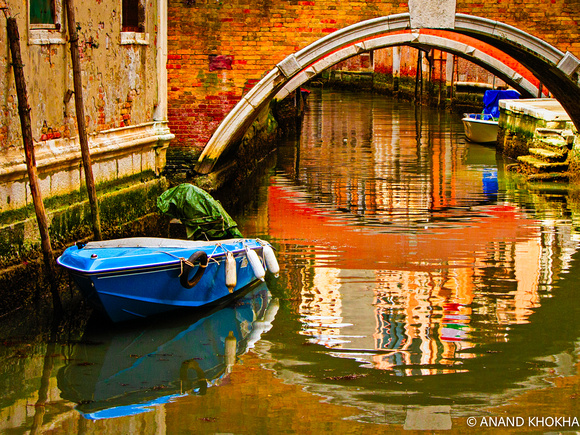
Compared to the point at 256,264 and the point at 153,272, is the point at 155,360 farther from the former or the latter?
the point at 256,264

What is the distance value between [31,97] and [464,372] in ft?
10.8

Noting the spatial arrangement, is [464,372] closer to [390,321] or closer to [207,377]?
[390,321]

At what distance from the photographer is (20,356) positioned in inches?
190

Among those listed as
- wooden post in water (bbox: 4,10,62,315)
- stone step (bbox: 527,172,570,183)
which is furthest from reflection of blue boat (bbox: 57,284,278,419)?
stone step (bbox: 527,172,570,183)

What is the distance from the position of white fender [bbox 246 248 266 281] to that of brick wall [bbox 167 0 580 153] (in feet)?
12.4

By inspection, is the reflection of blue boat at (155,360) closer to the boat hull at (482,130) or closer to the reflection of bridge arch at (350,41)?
the reflection of bridge arch at (350,41)

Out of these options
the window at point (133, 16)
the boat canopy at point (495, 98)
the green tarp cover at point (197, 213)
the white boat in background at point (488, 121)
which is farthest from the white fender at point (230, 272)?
the boat canopy at point (495, 98)

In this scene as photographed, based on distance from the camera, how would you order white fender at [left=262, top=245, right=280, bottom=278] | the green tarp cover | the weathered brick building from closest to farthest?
the weathered brick building
white fender at [left=262, top=245, right=280, bottom=278]
the green tarp cover

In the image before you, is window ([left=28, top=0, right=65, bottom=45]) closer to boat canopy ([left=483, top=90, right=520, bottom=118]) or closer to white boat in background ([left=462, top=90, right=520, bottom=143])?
white boat in background ([left=462, top=90, right=520, bottom=143])

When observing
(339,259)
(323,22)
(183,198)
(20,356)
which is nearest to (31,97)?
(183,198)

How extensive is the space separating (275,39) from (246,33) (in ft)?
1.03

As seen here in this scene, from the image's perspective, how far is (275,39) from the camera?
Result: 925 centimetres

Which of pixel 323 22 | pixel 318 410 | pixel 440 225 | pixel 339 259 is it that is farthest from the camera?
pixel 323 22

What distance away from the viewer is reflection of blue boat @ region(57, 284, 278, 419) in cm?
435
